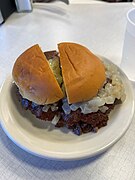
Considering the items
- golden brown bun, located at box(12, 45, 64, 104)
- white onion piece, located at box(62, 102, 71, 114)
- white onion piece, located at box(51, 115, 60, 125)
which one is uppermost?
golden brown bun, located at box(12, 45, 64, 104)

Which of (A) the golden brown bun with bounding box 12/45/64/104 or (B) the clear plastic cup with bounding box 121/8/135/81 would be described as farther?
(B) the clear plastic cup with bounding box 121/8/135/81

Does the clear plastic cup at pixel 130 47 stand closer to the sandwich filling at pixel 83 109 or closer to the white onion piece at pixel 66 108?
the sandwich filling at pixel 83 109

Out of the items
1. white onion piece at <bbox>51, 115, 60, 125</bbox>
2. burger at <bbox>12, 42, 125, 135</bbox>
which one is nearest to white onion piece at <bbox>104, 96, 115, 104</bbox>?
burger at <bbox>12, 42, 125, 135</bbox>

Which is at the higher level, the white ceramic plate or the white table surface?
the white ceramic plate

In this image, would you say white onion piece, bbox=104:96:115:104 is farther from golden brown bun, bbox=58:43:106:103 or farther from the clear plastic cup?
the clear plastic cup

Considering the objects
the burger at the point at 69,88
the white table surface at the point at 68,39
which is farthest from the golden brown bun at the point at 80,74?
the white table surface at the point at 68,39
